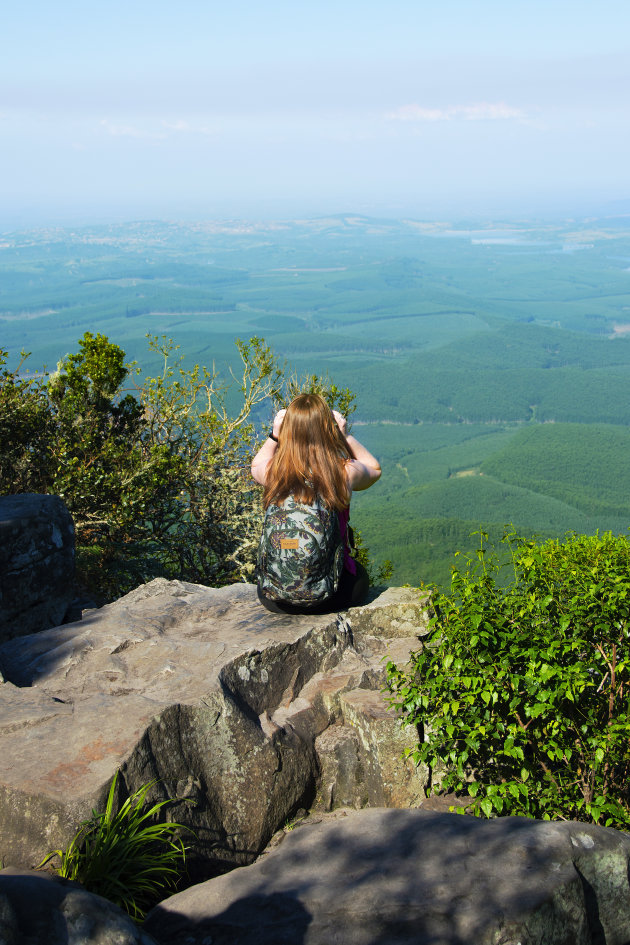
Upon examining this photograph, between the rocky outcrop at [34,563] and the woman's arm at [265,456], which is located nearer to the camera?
the woman's arm at [265,456]

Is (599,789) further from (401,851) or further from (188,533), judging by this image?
(188,533)

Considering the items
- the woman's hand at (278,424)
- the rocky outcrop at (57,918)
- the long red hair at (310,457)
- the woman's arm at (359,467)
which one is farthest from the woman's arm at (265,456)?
the rocky outcrop at (57,918)

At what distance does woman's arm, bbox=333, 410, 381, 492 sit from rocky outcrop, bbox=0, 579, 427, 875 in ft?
3.67

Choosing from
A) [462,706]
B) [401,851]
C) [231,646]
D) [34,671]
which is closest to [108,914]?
[401,851]

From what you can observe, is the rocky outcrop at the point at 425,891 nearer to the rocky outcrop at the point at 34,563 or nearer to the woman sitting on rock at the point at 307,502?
the woman sitting on rock at the point at 307,502

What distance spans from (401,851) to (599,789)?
143 cm

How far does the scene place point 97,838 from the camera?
331 cm

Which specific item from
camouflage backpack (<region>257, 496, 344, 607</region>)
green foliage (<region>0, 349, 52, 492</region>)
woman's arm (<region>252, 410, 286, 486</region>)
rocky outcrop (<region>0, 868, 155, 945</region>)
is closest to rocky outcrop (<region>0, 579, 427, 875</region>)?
camouflage backpack (<region>257, 496, 344, 607</region>)

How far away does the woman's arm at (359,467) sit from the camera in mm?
5309

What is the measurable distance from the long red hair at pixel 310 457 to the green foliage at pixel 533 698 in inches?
50.9

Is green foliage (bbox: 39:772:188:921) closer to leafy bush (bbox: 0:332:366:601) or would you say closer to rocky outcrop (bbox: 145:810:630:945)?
rocky outcrop (bbox: 145:810:630:945)

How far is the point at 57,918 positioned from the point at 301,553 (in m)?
3.06

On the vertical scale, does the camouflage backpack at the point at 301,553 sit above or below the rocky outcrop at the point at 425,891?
above

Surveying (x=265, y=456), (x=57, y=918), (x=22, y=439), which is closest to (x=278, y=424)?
(x=265, y=456)
